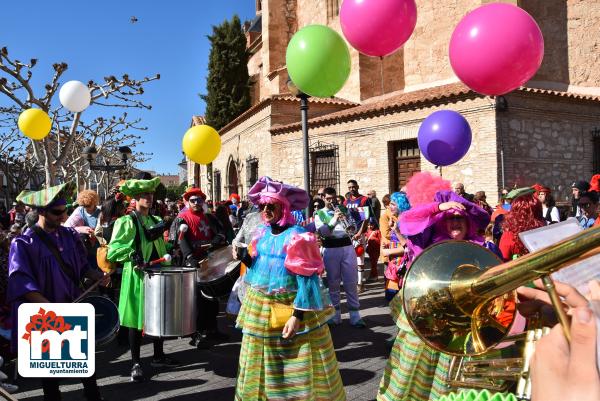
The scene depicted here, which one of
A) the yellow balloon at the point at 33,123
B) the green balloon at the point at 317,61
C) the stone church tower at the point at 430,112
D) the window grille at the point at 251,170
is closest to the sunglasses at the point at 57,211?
the green balloon at the point at 317,61

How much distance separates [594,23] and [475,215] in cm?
1752

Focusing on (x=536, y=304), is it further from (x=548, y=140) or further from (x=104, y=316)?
(x=548, y=140)

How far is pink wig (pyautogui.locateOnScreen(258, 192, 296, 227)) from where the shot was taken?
345cm

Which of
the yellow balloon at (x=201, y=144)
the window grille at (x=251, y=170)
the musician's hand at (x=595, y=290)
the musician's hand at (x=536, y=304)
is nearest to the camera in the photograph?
the musician's hand at (x=595, y=290)

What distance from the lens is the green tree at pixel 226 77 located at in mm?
30000

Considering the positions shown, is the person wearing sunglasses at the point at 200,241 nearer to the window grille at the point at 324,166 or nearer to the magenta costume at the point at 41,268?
the magenta costume at the point at 41,268

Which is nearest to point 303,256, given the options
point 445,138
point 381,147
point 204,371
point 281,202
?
point 281,202

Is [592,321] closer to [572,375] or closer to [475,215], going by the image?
[572,375]

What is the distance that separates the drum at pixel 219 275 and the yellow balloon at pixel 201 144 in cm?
246

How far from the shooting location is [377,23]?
5.04m

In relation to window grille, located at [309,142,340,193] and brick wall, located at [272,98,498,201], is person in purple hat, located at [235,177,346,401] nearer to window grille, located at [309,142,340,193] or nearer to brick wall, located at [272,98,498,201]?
brick wall, located at [272,98,498,201]

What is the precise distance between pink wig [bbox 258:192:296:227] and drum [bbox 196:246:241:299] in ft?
5.22

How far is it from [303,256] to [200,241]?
9.60 feet

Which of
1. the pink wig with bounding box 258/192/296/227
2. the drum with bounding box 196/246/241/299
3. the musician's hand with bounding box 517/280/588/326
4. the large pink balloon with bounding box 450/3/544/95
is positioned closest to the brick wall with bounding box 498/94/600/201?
the large pink balloon with bounding box 450/3/544/95
